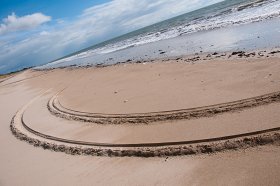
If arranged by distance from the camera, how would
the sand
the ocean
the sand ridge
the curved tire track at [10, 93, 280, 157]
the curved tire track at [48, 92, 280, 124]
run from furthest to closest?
the ocean
the curved tire track at [48, 92, 280, 124]
the sand ridge
the curved tire track at [10, 93, 280, 157]
the sand

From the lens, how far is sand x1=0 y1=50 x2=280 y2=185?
504 cm

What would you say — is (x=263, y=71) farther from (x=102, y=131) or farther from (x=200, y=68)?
(x=102, y=131)

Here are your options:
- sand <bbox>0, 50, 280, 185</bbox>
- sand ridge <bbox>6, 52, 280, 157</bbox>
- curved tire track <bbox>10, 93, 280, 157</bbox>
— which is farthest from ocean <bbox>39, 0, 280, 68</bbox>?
curved tire track <bbox>10, 93, 280, 157</bbox>

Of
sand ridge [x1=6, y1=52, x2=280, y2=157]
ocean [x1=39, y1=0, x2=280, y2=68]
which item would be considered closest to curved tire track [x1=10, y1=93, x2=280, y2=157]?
sand ridge [x1=6, y1=52, x2=280, y2=157]

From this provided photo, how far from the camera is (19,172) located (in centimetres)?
701

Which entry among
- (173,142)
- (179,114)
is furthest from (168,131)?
(179,114)

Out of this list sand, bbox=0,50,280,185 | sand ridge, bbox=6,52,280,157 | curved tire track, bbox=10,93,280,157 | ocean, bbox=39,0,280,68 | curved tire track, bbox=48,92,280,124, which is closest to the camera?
sand, bbox=0,50,280,185

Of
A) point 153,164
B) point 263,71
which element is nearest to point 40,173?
point 153,164

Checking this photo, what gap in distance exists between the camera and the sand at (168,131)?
504 centimetres

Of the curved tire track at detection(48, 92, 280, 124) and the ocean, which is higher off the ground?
the ocean

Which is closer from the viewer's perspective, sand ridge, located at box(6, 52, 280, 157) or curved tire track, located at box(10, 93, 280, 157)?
curved tire track, located at box(10, 93, 280, 157)

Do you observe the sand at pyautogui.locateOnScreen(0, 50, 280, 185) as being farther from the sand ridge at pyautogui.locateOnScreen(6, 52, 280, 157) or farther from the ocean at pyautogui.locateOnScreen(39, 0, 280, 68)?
the ocean at pyautogui.locateOnScreen(39, 0, 280, 68)

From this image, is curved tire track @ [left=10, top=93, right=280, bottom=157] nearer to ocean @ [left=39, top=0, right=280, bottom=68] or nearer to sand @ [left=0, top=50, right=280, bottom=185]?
sand @ [left=0, top=50, right=280, bottom=185]

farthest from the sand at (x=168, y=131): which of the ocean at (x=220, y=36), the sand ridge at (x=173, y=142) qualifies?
the ocean at (x=220, y=36)
